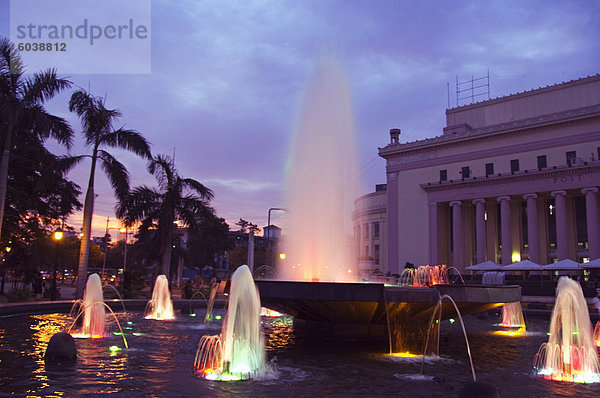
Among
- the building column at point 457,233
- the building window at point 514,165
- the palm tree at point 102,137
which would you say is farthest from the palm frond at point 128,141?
the building window at point 514,165

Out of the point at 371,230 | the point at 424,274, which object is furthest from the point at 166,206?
the point at 371,230

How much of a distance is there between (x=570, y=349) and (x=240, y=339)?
267 inches

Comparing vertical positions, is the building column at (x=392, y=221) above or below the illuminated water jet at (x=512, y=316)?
above

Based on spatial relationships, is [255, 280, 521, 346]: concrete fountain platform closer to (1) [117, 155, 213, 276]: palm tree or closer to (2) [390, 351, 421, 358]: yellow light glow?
(2) [390, 351, 421, 358]: yellow light glow

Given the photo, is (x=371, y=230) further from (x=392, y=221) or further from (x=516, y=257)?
(x=516, y=257)

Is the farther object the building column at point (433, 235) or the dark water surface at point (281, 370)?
the building column at point (433, 235)

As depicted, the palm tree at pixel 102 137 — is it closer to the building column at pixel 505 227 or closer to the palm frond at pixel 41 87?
the palm frond at pixel 41 87

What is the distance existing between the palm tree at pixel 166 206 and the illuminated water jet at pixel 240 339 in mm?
20668

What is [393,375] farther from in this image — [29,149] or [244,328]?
[29,149]

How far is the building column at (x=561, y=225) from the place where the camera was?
144 ft

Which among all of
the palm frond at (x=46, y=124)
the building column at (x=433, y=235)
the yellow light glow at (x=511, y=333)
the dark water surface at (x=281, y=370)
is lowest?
the yellow light glow at (x=511, y=333)

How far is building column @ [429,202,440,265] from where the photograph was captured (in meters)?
53.9

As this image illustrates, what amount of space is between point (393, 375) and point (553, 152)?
46191 millimetres

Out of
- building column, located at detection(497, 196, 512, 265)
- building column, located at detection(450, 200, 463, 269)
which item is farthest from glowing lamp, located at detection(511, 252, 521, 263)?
building column, located at detection(450, 200, 463, 269)
